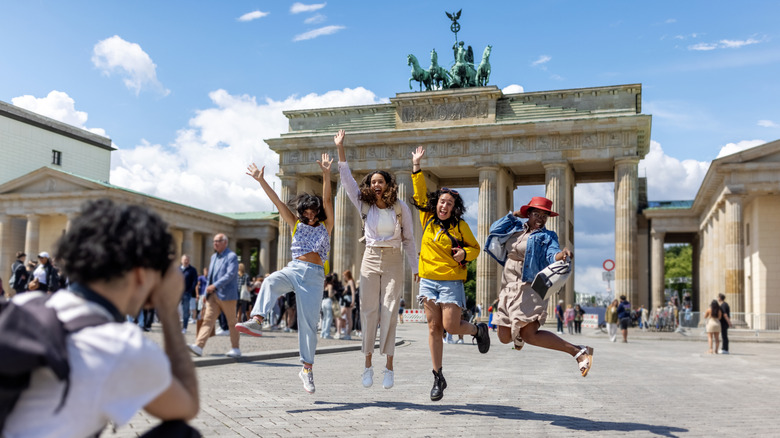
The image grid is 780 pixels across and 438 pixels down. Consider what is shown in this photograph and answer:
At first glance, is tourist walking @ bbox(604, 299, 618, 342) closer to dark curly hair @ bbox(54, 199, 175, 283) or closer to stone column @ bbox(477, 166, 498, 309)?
A: stone column @ bbox(477, 166, 498, 309)

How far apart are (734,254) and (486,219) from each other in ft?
53.4

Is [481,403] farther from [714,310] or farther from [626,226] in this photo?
[626,226]

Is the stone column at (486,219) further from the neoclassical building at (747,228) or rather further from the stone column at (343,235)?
the neoclassical building at (747,228)

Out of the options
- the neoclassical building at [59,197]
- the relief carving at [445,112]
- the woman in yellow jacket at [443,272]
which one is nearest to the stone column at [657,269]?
the relief carving at [445,112]

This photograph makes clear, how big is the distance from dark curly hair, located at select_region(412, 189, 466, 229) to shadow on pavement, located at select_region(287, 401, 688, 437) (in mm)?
1856

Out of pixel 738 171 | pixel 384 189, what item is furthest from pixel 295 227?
pixel 738 171

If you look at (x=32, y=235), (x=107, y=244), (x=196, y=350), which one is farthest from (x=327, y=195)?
(x=32, y=235)

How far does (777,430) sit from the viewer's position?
21.3 feet

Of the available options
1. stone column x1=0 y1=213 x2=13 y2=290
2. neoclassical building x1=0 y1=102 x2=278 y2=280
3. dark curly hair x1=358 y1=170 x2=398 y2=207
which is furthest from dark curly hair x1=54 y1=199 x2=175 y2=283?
stone column x1=0 y1=213 x2=13 y2=290

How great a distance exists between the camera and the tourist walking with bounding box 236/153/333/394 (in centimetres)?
770

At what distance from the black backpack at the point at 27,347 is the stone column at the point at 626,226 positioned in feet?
154

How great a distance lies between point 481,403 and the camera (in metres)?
7.58

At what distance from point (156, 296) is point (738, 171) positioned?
3828 cm

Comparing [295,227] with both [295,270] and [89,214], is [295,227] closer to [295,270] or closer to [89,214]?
[295,270]
